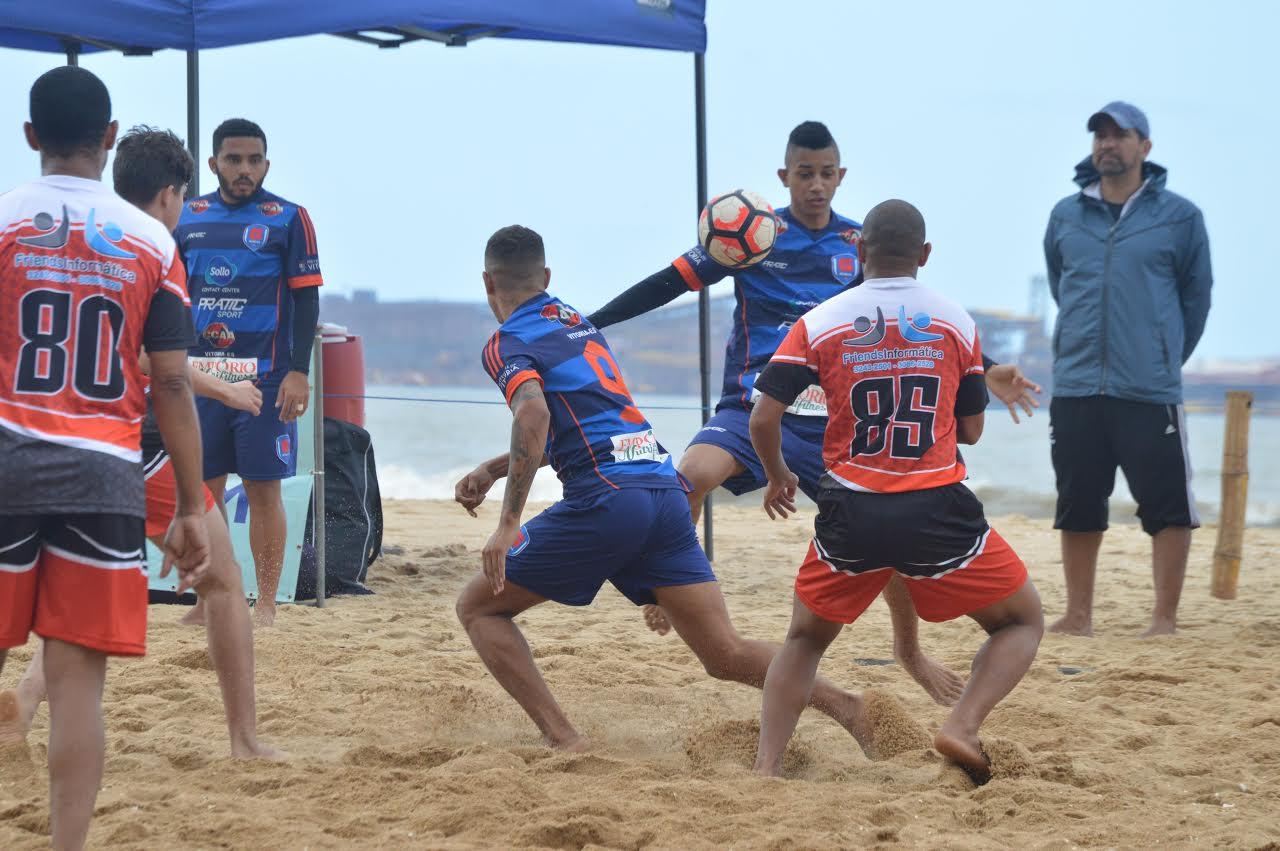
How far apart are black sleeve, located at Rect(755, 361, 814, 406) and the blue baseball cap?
3.24 meters

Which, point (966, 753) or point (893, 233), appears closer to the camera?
point (966, 753)

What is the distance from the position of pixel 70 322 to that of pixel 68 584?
0.54 meters

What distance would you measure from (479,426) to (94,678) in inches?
1615

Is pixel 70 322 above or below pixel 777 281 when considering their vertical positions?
below

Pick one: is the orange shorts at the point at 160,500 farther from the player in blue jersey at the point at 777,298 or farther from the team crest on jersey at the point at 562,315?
the player in blue jersey at the point at 777,298

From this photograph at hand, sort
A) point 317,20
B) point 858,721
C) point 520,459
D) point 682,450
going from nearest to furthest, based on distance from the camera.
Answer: point 520,459, point 858,721, point 317,20, point 682,450

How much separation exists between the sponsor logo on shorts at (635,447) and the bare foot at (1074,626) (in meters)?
3.11

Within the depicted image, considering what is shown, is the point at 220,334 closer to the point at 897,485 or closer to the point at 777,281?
the point at 777,281

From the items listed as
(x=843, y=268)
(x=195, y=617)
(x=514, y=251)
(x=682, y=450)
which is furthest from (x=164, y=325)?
(x=682, y=450)

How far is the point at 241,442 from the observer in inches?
237

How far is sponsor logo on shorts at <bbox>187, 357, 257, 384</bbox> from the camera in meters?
6.12

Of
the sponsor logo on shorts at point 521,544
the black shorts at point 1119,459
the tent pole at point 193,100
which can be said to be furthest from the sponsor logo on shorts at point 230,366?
the black shorts at point 1119,459

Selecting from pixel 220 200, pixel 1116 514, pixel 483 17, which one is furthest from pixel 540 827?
pixel 1116 514

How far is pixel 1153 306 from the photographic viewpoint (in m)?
6.28
